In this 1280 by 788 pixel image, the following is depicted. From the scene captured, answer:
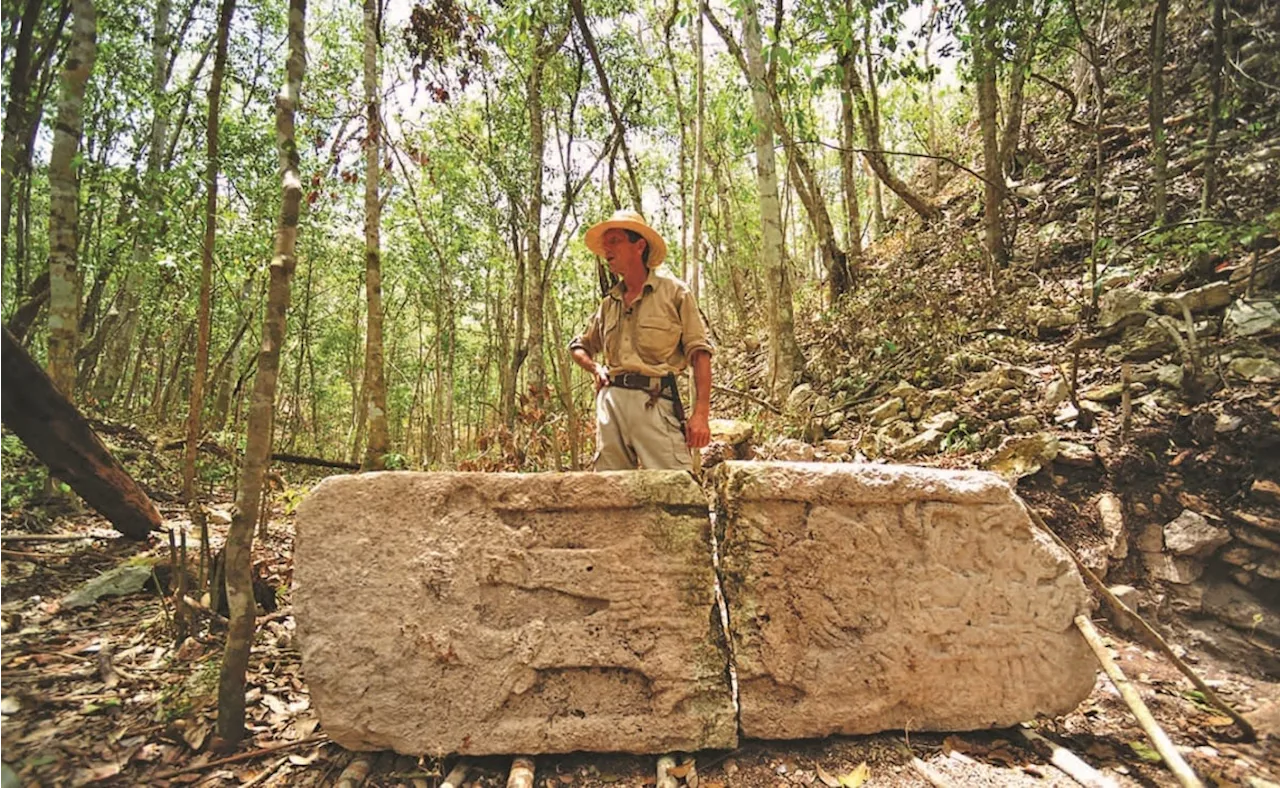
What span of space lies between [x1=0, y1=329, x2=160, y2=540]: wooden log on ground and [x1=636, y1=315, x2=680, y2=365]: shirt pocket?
9.83 ft

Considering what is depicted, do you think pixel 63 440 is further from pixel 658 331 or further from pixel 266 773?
pixel 658 331

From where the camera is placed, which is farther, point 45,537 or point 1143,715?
point 45,537

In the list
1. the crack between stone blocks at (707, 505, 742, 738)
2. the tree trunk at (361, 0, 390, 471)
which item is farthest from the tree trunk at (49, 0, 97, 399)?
the crack between stone blocks at (707, 505, 742, 738)

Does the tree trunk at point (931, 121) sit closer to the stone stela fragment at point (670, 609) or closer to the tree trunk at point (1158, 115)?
the tree trunk at point (1158, 115)

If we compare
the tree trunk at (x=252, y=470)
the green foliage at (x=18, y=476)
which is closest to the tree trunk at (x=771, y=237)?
the tree trunk at (x=252, y=470)

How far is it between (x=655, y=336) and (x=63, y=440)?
3.28 metres

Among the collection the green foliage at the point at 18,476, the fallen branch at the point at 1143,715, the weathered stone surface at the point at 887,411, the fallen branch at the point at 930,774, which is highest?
the weathered stone surface at the point at 887,411

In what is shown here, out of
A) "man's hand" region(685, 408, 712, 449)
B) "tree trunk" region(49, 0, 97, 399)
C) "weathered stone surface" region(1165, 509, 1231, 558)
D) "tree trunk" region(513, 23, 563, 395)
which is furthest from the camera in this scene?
"tree trunk" region(513, 23, 563, 395)

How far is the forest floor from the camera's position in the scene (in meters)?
2.06

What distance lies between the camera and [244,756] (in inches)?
83.1

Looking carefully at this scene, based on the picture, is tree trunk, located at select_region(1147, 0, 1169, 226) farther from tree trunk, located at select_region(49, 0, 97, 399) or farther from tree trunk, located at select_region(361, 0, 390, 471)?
tree trunk, located at select_region(49, 0, 97, 399)

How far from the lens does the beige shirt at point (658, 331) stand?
9.59 ft

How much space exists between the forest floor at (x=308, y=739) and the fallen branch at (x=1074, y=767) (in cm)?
6

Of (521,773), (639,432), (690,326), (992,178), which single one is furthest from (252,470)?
(992,178)
